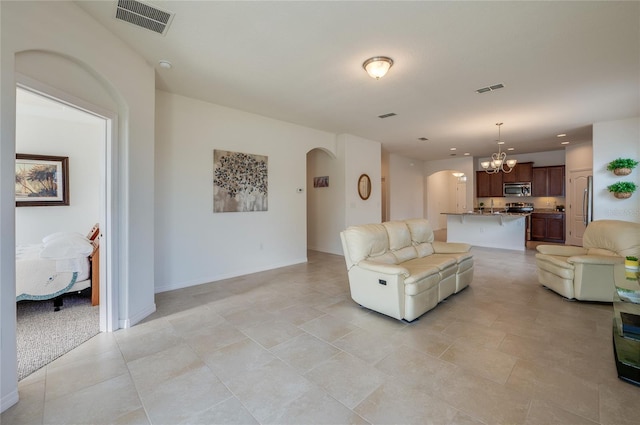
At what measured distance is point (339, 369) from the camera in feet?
6.79

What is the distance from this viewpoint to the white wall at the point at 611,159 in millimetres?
5043

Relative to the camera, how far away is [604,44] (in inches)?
106

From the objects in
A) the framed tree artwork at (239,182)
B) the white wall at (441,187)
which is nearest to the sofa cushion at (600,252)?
the framed tree artwork at (239,182)

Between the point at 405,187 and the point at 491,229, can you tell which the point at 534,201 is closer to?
the point at 491,229

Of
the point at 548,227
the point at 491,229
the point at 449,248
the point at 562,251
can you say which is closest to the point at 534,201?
the point at 548,227

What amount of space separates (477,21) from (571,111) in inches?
150

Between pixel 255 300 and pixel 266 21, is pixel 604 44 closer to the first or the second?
pixel 266 21

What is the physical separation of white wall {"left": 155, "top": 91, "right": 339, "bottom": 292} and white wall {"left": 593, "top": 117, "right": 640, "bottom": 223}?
6027mm

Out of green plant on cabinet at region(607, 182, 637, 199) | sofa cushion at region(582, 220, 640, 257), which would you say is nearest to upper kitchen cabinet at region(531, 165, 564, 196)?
green plant on cabinet at region(607, 182, 637, 199)

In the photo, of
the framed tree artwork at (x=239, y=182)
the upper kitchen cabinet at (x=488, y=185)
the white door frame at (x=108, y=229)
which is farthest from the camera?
the upper kitchen cabinet at (x=488, y=185)

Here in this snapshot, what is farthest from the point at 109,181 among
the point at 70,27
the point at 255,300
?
the point at 255,300

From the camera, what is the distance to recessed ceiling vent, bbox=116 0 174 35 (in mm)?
2191

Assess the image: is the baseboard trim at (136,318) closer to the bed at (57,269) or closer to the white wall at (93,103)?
the white wall at (93,103)

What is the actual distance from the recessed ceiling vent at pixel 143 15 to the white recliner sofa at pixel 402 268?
278cm
